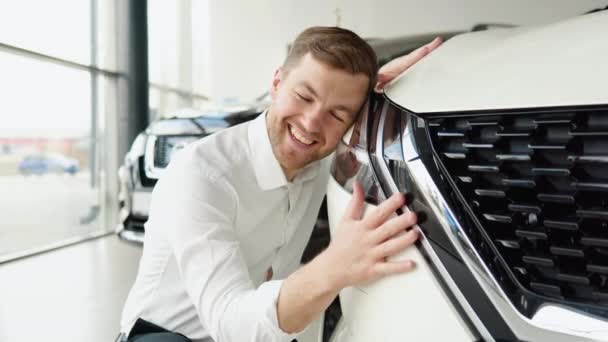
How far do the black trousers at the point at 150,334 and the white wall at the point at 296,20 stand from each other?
5.39 meters

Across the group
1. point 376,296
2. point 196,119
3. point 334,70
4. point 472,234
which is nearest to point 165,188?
point 334,70

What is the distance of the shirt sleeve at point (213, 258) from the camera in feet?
2.93

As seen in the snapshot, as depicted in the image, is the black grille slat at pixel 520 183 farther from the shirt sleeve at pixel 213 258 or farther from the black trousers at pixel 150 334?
the black trousers at pixel 150 334

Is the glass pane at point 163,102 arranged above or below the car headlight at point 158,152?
below

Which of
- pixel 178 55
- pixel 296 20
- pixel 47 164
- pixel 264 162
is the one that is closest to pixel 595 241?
pixel 264 162

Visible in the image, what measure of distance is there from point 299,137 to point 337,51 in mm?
204

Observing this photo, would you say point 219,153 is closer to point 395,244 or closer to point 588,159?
point 395,244

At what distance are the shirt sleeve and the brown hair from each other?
0.34 m

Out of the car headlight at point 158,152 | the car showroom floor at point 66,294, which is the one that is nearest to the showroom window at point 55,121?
the car showroom floor at point 66,294

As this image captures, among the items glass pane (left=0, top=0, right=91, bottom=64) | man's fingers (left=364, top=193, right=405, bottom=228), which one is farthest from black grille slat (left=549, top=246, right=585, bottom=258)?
glass pane (left=0, top=0, right=91, bottom=64)

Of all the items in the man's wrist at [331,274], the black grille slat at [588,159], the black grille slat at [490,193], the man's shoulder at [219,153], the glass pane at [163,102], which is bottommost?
the glass pane at [163,102]

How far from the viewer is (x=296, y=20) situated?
21.9 feet

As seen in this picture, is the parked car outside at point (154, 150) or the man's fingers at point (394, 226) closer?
the man's fingers at point (394, 226)

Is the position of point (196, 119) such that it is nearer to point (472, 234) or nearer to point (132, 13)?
point (472, 234)
